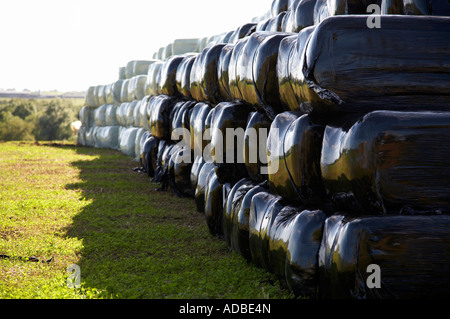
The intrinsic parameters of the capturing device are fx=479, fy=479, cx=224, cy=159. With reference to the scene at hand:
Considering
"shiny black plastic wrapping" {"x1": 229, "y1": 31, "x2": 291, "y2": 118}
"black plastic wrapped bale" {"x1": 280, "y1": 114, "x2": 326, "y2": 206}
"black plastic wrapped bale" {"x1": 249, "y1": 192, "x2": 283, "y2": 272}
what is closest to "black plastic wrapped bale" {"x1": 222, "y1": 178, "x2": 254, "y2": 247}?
"black plastic wrapped bale" {"x1": 249, "y1": 192, "x2": 283, "y2": 272}

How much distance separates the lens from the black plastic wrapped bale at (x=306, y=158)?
216cm

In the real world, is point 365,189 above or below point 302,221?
above

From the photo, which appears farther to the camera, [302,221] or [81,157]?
[81,157]

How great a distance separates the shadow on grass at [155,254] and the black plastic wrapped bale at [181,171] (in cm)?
11

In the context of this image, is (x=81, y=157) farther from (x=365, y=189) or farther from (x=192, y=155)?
(x=365, y=189)

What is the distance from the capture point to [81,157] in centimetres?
1020

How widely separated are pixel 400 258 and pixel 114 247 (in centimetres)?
219

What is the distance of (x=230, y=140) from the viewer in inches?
131

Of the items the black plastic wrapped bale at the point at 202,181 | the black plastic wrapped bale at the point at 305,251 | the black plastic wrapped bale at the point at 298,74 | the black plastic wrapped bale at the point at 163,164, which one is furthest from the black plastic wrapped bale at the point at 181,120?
the black plastic wrapped bale at the point at 305,251

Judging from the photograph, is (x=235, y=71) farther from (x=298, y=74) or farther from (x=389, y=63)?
(x=389, y=63)

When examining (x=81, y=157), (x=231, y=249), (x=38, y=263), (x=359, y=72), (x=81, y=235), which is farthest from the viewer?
(x=81, y=157)

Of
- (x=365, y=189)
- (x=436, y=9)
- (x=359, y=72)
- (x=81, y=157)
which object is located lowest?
(x=81, y=157)

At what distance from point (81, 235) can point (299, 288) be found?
213 cm

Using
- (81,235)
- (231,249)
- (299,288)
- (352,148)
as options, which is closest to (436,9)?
(352,148)
